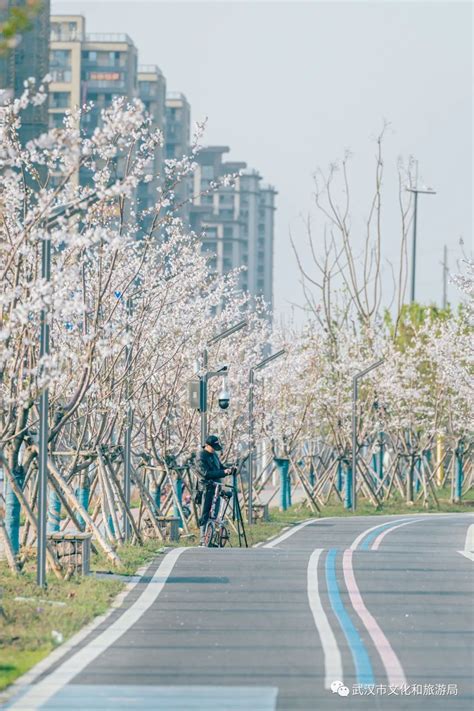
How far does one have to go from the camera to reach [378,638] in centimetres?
1248

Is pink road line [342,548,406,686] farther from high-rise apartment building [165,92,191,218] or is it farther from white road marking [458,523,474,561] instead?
high-rise apartment building [165,92,191,218]

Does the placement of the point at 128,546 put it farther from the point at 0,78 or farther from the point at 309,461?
the point at 0,78

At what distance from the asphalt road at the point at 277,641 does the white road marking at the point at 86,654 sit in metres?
0.01

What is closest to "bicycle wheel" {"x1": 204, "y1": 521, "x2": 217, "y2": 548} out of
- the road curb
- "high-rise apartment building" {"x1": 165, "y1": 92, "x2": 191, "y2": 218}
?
the road curb

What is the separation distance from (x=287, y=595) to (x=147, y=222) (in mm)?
90097

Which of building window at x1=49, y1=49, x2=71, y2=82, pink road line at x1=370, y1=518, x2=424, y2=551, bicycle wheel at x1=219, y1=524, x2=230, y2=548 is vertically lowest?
pink road line at x1=370, y1=518, x2=424, y2=551

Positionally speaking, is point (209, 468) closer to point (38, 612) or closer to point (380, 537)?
point (380, 537)

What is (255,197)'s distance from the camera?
17162cm

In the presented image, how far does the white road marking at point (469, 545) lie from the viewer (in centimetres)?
2263

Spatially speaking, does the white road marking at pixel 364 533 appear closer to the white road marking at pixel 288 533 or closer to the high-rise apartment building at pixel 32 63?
the white road marking at pixel 288 533

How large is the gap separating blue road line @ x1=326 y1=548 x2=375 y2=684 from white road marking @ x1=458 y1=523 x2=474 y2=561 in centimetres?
476

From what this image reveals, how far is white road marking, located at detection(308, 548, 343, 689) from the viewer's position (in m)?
10.7

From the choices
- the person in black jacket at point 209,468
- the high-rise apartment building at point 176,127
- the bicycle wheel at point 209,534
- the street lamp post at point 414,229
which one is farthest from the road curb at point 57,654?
the high-rise apartment building at point 176,127

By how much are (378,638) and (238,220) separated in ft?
479
